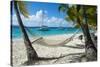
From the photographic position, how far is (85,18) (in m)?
2.53

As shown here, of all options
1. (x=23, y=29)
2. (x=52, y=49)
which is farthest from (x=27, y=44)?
(x=52, y=49)

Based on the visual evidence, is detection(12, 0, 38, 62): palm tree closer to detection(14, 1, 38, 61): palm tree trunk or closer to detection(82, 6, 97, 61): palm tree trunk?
detection(14, 1, 38, 61): palm tree trunk

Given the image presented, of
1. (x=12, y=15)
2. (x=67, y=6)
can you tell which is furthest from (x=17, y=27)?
(x=67, y=6)

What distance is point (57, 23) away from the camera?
238cm

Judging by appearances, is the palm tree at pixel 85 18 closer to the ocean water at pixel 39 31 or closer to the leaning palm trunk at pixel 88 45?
the leaning palm trunk at pixel 88 45

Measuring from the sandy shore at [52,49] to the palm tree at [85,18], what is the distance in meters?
0.11

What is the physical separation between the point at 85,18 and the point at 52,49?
2.01ft

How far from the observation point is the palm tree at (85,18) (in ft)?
8.02

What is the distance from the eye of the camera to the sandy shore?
7.12 ft

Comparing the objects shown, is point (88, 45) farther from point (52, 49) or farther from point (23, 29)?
point (23, 29)

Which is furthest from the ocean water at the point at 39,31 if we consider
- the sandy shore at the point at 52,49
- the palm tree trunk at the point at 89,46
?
the palm tree trunk at the point at 89,46

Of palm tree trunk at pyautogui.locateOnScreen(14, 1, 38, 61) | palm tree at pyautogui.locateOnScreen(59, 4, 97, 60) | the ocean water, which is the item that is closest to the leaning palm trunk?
palm tree at pyautogui.locateOnScreen(59, 4, 97, 60)

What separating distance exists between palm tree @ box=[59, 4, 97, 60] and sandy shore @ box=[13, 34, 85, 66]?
112 millimetres

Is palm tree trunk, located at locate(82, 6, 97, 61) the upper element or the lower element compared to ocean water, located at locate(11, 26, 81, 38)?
lower
